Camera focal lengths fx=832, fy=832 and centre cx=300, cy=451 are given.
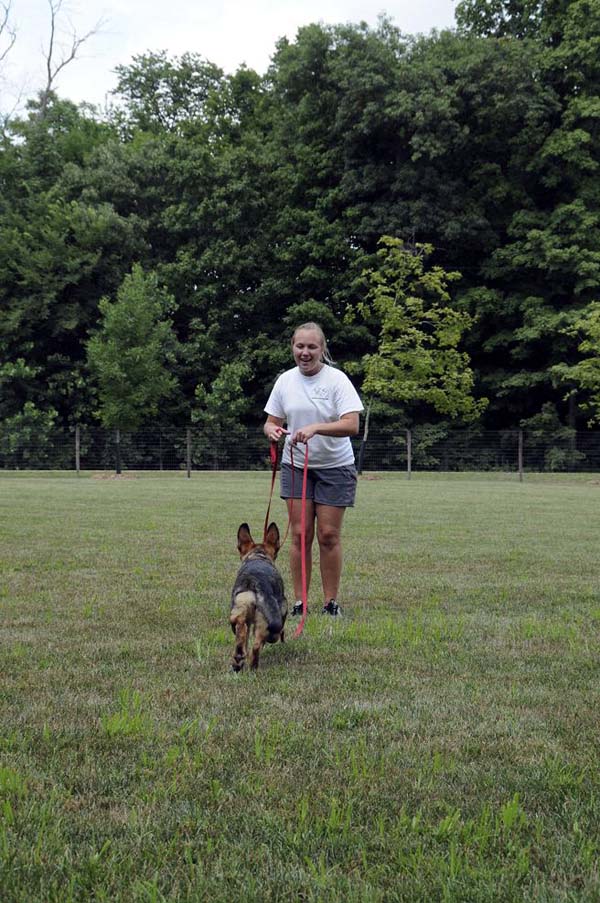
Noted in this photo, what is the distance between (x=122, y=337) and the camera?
108 ft

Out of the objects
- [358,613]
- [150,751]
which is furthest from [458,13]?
[150,751]

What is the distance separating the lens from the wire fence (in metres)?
31.4

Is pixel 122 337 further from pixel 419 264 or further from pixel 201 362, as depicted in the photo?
pixel 419 264

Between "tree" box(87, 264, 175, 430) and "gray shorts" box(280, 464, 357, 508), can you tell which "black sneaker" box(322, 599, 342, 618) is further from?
"tree" box(87, 264, 175, 430)

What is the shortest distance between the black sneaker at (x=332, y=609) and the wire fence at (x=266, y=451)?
2533cm

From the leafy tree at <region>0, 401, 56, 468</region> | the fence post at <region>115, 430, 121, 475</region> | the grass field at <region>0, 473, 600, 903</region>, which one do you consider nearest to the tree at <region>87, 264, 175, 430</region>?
the fence post at <region>115, 430, 121, 475</region>

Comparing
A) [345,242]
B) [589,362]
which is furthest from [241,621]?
[345,242]

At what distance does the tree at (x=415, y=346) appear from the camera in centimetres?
3102

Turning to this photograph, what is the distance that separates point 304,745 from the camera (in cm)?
301

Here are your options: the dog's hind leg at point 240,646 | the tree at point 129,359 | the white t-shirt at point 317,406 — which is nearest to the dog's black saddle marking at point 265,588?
the dog's hind leg at point 240,646

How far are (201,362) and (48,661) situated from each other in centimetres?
3397

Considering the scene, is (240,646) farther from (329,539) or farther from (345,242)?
(345,242)

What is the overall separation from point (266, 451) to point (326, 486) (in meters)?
26.5

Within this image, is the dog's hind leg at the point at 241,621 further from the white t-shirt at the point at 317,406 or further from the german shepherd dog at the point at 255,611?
the white t-shirt at the point at 317,406
